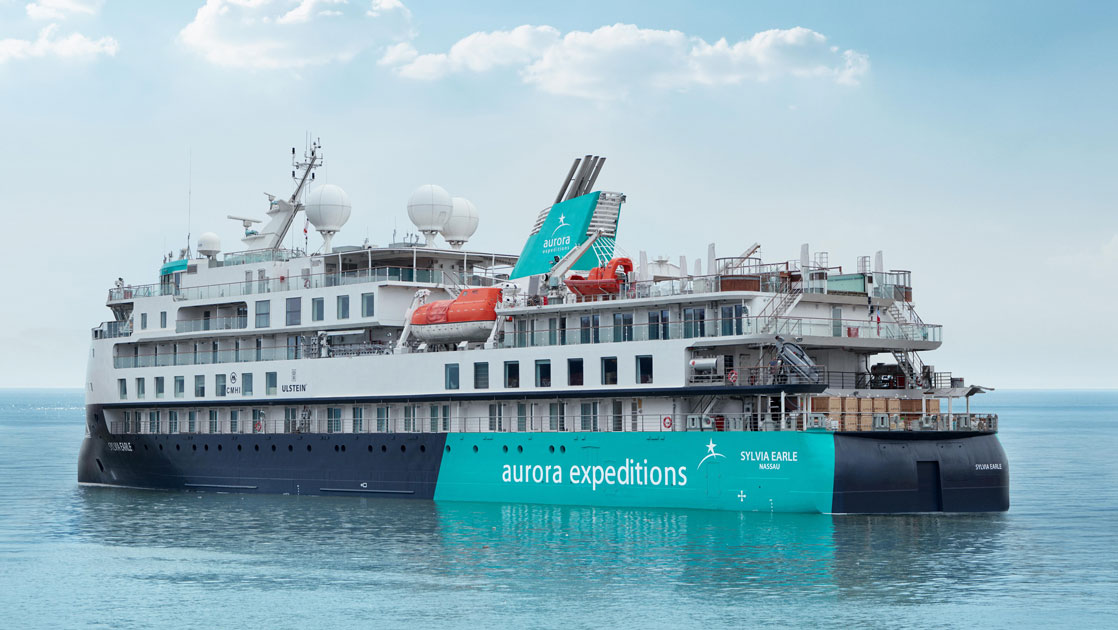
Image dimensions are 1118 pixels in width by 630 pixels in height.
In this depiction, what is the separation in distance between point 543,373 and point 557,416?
1637mm

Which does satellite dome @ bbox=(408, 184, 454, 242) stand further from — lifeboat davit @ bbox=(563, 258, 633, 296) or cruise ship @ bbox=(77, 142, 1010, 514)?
lifeboat davit @ bbox=(563, 258, 633, 296)

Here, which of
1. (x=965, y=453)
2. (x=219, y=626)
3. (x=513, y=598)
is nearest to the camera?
(x=219, y=626)

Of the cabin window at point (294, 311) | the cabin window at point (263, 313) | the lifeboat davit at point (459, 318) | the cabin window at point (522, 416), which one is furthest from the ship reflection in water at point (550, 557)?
the cabin window at point (263, 313)

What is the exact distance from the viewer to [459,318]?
173ft

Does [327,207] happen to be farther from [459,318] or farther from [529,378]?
[529,378]

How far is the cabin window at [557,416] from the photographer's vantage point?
4950 centimetres

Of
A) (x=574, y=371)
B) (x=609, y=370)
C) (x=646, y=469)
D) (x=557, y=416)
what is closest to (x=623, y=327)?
(x=609, y=370)

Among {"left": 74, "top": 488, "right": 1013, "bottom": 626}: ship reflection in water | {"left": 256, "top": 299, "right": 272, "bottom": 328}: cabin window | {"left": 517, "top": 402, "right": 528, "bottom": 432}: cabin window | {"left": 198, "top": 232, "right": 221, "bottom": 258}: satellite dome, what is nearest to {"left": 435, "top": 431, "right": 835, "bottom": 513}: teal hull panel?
{"left": 74, "top": 488, "right": 1013, "bottom": 626}: ship reflection in water

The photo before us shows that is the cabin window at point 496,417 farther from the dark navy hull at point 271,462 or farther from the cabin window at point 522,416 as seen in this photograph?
the dark navy hull at point 271,462

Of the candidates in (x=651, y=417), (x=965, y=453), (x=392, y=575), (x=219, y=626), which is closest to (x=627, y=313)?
(x=651, y=417)

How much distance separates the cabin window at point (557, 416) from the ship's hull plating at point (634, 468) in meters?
0.72

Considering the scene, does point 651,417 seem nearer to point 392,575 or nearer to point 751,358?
point 751,358

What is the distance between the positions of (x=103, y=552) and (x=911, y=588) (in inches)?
907

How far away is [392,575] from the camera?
3466 cm
